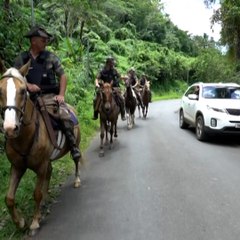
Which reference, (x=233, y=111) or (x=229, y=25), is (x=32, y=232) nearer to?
(x=233, y=111)

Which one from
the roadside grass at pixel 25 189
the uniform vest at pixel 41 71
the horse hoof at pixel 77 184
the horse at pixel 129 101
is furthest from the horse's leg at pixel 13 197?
the horse at pixel 129 101

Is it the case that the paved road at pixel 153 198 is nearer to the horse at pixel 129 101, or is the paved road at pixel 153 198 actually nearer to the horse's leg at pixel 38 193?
the horse's leg at pixel 38 193

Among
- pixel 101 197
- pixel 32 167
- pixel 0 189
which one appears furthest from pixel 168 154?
pixel 32 167

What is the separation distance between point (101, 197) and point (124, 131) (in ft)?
28.7

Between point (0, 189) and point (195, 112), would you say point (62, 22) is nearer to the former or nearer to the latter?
point (195, 112)

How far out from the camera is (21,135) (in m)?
5.73

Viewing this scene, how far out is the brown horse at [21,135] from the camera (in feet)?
16.9

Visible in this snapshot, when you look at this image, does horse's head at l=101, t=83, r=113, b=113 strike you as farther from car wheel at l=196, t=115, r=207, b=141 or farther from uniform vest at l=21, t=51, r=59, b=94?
uniform vest at l=21, t=51, r=59, b=94

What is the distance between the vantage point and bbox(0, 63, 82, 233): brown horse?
514cm

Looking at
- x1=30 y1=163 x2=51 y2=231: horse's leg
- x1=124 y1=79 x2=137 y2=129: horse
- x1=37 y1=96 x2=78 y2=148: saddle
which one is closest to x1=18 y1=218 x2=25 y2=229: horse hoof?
x1=30 y1=163 x2=51 y2=231: horse's leg

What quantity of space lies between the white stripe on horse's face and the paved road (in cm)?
172

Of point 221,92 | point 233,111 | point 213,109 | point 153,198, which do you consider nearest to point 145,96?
point 221,92

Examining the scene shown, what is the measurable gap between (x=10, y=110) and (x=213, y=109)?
30.0ft

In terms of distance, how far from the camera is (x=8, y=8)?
10.4 meters
